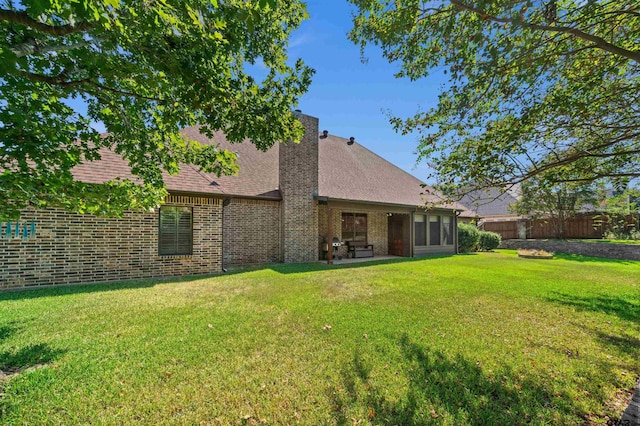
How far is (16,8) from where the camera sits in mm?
2795

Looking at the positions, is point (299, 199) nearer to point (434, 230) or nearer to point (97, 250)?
point (97, 250)

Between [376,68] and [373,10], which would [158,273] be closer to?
[376,68]

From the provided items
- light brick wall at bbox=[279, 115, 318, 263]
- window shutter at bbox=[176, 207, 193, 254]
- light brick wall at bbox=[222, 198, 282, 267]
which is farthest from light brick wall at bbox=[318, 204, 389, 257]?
window shutter at bbox=[176, 207, 193, 254]

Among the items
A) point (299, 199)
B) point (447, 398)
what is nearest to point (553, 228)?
point (299, 199)

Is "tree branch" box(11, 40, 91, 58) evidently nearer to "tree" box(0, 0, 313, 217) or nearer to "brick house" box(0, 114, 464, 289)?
"tree" box(0, 0, 313, 217)

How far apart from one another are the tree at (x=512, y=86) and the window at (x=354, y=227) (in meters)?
9.38

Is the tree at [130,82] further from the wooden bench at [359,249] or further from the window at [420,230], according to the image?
the window at [420,230]

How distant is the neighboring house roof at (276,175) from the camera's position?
8.71m

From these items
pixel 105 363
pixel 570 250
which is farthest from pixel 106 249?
pixel 570 250

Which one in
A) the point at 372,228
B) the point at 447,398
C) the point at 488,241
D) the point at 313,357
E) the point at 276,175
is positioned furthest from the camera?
the point at 488,241

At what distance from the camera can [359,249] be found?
1478 cm

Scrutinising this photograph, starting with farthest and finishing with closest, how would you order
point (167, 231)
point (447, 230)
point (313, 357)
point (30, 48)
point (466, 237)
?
point (466, 237) < point (447, 230) < point (167, 231) < point (313, 357) < point (30, 48)

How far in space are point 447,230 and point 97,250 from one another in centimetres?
1772

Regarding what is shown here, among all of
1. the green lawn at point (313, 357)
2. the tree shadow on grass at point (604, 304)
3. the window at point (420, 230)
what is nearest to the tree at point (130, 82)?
the green lawn at point (313, 357)
